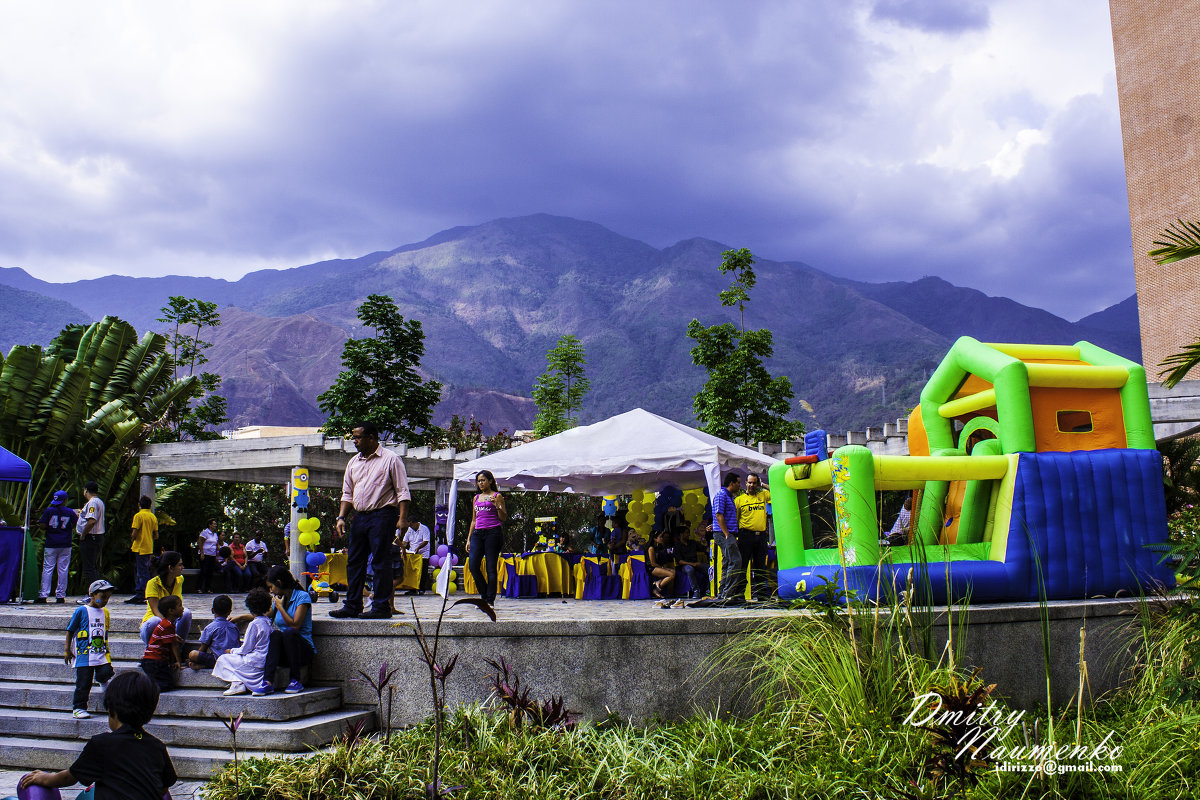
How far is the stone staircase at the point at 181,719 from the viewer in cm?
620

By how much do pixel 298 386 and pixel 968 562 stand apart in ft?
460

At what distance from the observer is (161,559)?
942 centimetres

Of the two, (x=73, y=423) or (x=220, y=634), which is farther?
(x=73, y=423)

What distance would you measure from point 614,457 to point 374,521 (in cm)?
500

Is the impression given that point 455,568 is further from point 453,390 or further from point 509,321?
point 509,321

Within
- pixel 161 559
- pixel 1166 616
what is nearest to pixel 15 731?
pixel 161 559

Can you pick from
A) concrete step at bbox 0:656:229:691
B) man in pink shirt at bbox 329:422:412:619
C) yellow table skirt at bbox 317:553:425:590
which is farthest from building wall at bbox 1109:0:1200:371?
concrete step at bbox 0:656:229:691

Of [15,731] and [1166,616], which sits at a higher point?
[1166,616]

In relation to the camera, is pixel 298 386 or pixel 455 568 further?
pixel 298 386

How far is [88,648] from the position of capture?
23.0 ft

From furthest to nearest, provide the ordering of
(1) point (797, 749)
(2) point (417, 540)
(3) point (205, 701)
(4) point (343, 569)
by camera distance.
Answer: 1. (2) point (417, 540)
2. (4) point (343, 569)
3. (3) point (205, 701)
4. (1) point (797, 749)

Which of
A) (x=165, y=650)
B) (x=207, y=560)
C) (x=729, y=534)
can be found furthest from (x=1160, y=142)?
(x=165, y=650)

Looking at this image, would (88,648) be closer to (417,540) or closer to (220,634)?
(220,634)

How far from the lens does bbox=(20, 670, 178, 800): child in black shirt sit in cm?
406
